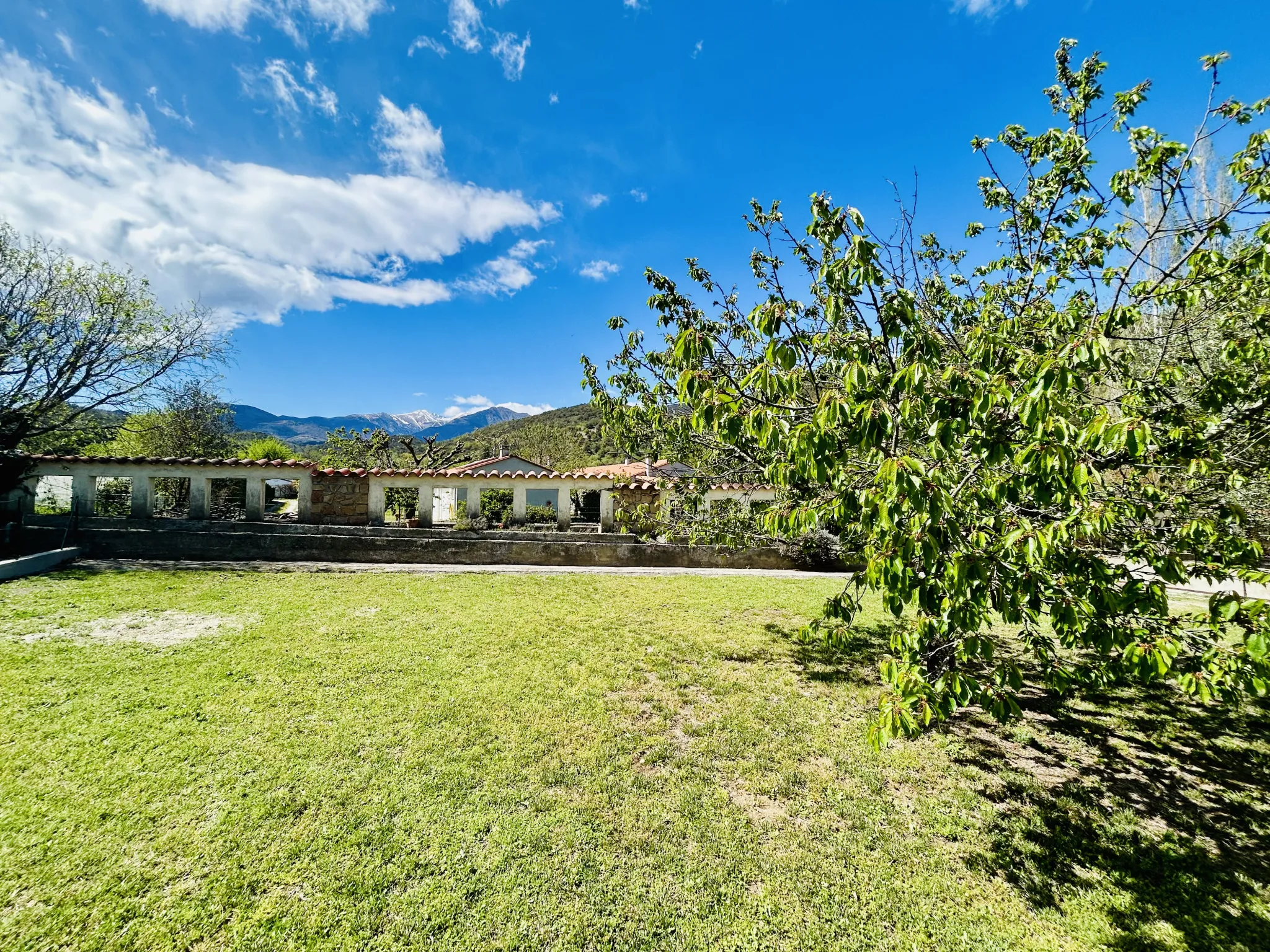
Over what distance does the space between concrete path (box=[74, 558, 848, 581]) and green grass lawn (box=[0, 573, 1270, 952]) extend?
482 cm

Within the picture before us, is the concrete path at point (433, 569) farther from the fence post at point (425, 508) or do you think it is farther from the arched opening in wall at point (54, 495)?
the arched opening in wall at point (54, 495)

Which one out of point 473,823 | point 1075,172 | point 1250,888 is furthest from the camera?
point 1075,172

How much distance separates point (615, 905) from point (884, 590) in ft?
7.01

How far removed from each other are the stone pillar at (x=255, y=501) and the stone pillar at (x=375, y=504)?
273 cm

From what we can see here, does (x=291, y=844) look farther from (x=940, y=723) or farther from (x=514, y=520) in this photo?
(x=514, y=520)

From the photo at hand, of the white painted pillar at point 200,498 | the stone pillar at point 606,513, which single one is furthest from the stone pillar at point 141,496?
the stone pillar at point 606,513

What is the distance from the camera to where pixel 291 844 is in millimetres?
2875

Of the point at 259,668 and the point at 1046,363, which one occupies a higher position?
the point at 1046,363

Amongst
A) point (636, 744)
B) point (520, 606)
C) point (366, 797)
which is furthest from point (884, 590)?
point (520, 606)

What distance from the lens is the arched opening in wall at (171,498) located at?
46.2 ft

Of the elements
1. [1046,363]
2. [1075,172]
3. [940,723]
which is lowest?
[940,723]

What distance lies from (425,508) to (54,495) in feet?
34.5

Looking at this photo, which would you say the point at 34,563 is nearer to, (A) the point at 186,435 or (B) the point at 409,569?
(B) the point at 409,569

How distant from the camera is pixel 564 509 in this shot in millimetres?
14562
